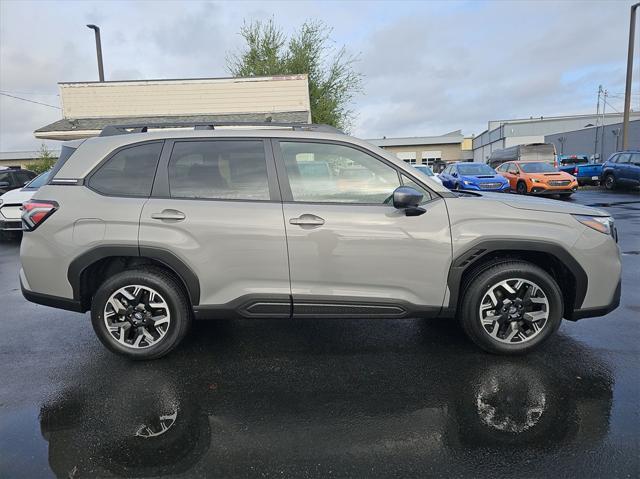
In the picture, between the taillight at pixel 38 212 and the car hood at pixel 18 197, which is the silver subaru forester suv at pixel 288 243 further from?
the car hood at pixel 18 197

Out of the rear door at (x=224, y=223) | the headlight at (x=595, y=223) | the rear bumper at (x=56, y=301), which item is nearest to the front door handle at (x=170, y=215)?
the rear door at (x=224, y=223)

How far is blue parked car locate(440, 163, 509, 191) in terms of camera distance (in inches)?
664

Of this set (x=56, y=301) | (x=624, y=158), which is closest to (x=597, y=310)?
(x=56, y=301)

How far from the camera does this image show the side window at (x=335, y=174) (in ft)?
11.6

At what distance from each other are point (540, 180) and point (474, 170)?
244 centimetres

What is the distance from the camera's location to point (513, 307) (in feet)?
11.8

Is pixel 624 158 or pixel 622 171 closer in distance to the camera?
pixel 622 171

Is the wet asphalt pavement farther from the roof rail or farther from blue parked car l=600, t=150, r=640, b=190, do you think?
blue parked car l=600, t=150, r=640, b=190

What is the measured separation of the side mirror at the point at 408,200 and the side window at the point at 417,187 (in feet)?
0.32

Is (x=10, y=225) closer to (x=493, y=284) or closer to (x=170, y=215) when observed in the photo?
(x=170, y=215)

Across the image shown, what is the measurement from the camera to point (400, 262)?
3.45 meters

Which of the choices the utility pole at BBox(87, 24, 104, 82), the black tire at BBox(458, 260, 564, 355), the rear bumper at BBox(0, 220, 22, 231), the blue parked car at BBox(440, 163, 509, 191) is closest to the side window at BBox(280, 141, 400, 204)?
the black tire at BBox(458, 260, 564, 355)

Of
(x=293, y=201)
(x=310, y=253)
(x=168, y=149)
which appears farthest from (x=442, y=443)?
(x=168, y=149)

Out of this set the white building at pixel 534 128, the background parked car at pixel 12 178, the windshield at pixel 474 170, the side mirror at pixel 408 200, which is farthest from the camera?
the white building at pixel 534 128
